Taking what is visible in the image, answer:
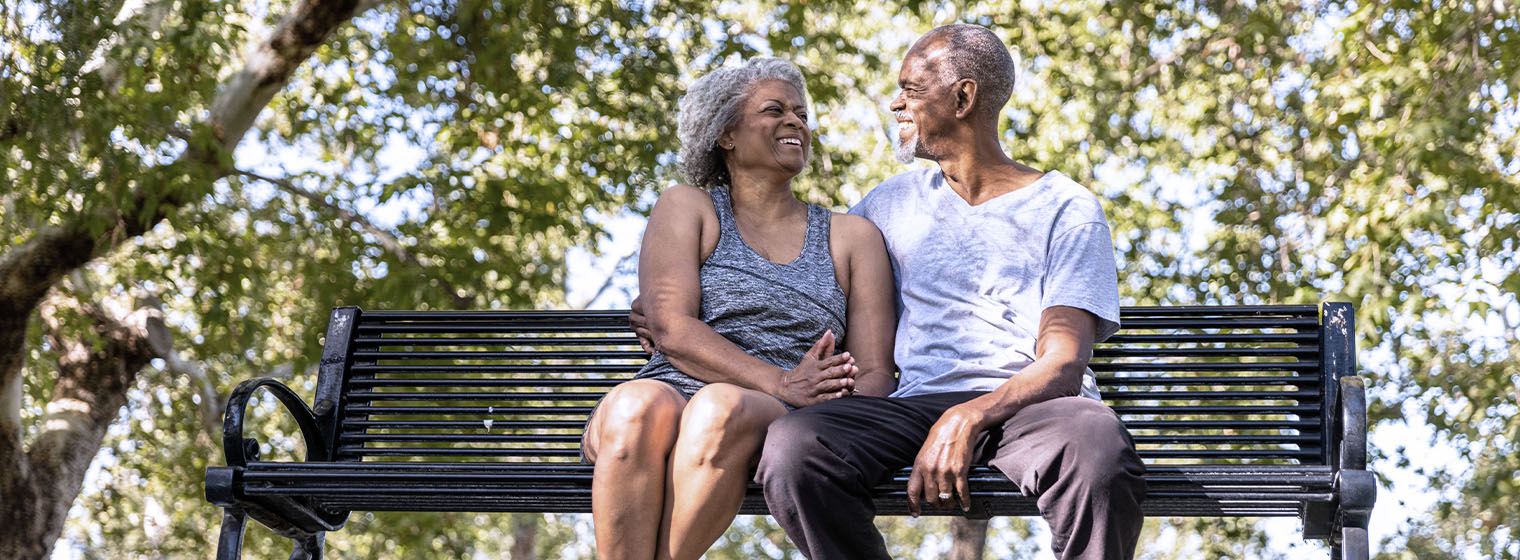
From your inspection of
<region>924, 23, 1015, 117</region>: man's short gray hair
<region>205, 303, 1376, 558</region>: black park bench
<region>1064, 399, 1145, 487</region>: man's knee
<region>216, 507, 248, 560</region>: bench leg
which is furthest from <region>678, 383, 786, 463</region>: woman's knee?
<region>216, 507, 248, 560</region>: bench leg

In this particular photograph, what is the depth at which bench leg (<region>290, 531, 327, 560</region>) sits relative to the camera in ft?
10.7

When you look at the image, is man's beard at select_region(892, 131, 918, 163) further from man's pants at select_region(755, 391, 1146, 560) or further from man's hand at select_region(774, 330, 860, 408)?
man's pants at select_region(755, 391, 1146, 560)

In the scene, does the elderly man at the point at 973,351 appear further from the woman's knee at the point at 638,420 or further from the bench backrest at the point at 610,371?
the bench backrest at the point at 610,371

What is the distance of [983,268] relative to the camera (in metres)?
3.00

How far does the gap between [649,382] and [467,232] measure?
190 inches

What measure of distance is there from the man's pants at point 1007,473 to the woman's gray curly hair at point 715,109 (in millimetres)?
900

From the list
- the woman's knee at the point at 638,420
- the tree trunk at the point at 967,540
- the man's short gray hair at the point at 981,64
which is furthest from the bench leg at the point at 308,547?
the tree trunk at the point at 967,540

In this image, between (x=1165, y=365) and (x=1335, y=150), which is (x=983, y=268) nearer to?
(x=1165, y=365)

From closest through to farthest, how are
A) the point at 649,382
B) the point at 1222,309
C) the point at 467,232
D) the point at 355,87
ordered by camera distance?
1. the point at 649,382
2. the point at 1222,309
3. the point at 467,232
4. the point at 355,87

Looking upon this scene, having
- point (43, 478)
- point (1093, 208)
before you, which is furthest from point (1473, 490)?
point (43, 478)

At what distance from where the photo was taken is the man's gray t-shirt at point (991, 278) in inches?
113

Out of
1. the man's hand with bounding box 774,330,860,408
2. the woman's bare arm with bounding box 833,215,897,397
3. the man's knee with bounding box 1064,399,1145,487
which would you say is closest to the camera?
the man's knee with bounding box 1064,399,1145,487

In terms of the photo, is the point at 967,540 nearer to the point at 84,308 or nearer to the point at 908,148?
the point at 84,308

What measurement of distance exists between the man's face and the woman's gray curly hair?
25 centimetres
